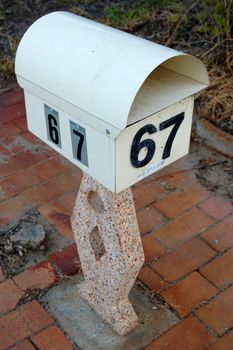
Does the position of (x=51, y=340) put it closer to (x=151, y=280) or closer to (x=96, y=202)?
(x=151, y=280)

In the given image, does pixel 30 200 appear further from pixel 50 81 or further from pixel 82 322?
pixel 50 81

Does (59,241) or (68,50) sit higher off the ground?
(68,50)

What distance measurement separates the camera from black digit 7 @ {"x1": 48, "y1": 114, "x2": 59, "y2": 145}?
2236 millimetres

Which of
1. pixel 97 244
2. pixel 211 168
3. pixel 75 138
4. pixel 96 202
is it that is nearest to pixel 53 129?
pixel 75 138

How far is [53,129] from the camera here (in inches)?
89.4

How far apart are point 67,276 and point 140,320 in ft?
1.57

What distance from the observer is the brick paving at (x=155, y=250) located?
8.70 ft

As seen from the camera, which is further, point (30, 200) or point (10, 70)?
point (10, 70)

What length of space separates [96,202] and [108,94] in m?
0.67

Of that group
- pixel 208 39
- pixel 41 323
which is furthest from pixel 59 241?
pixel 208 39

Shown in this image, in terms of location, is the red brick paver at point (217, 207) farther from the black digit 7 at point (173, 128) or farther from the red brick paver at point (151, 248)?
the black digit 7 at point (173, 128)

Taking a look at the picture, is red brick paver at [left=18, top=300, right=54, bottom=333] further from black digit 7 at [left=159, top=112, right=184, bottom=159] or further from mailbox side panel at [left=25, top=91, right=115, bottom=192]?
black digit 7 at [left=159, top=112, right=184, bottom=159]

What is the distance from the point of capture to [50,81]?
2094 mm

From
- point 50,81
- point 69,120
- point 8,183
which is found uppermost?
point 50,81
